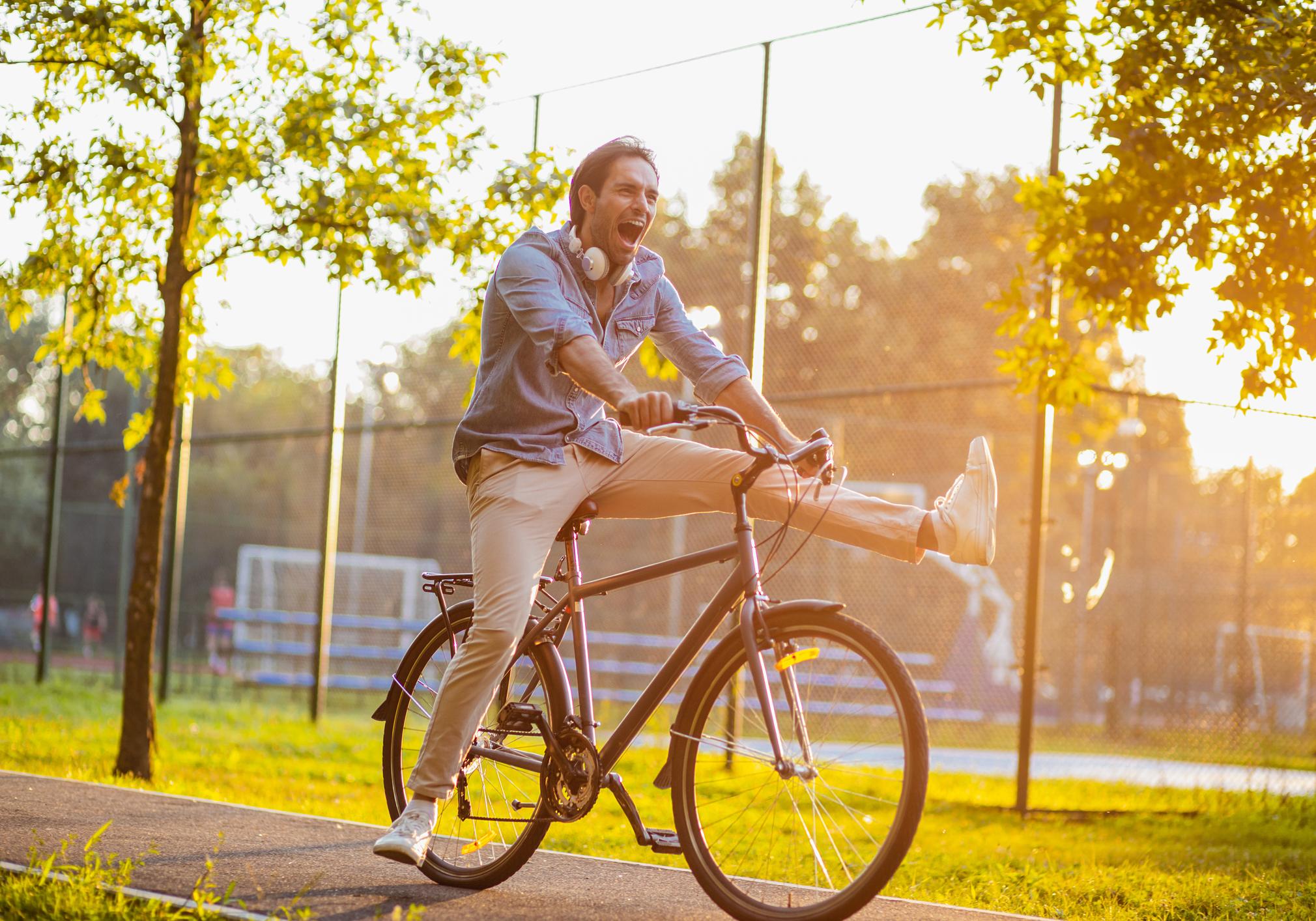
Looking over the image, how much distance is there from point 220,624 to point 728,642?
20533 mm

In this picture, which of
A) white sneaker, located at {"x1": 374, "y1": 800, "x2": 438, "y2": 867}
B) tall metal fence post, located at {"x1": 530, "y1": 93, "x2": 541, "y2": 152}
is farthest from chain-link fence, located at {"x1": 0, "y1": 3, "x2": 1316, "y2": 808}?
white sneaker, located at {"x1": 374, "y1": 800, "x2": 438, "y2": 867}

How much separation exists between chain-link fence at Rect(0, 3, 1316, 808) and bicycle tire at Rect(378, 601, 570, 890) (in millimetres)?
3429

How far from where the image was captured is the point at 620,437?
12.0 ft

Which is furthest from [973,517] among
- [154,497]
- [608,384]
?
[154,497]

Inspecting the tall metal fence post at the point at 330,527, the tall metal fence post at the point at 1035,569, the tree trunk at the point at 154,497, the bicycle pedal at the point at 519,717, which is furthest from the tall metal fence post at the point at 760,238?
the bicycle pedal at the point at 519,717

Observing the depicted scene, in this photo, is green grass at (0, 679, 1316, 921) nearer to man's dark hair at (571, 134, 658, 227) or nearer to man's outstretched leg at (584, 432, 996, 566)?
man's outstretched leg at (584, 432, 996, 566)

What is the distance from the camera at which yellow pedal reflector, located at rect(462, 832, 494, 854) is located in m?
3.79

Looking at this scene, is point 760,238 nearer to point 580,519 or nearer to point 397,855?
point 580,519

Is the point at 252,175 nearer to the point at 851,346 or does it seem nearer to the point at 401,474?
the point at 401,474

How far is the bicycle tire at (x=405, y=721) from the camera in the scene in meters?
3.69

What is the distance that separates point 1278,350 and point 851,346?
18.4 m

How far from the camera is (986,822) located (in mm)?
7207

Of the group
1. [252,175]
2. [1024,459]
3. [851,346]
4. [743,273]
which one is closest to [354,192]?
[252,175]

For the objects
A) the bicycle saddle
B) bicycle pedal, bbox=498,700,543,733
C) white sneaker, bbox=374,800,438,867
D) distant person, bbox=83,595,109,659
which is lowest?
distant person, bbox=83,595,109,659
